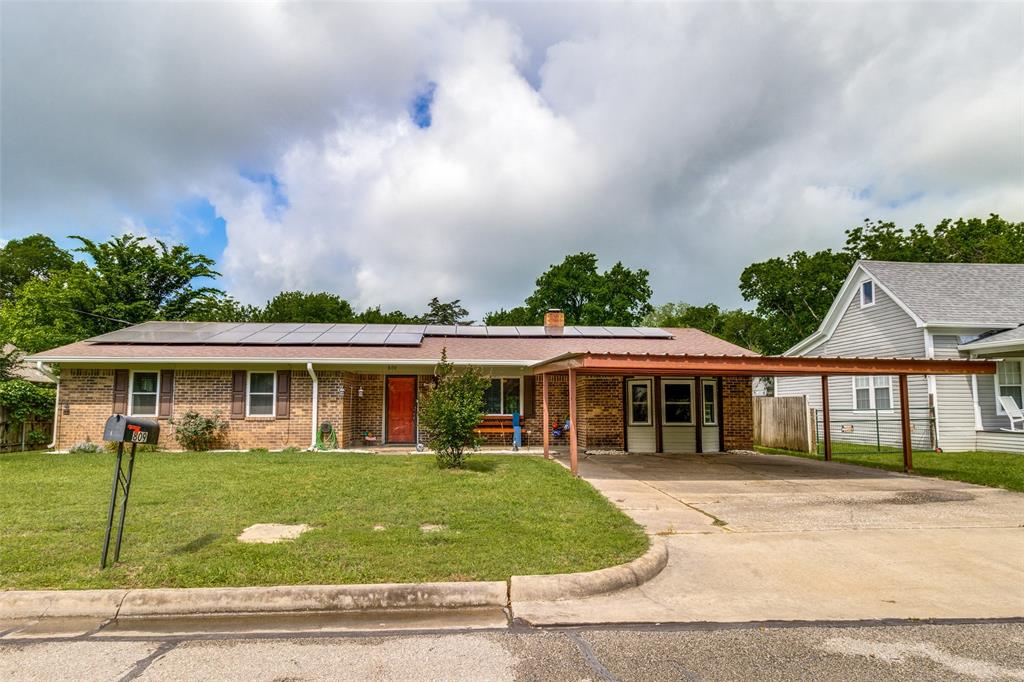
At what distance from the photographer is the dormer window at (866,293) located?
1959cm

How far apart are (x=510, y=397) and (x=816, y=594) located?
1264 cm

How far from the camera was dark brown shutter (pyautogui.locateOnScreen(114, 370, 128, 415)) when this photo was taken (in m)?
15.7

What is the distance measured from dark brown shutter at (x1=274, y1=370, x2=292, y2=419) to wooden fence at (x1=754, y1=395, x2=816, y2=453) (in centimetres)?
1507

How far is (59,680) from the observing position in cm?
354

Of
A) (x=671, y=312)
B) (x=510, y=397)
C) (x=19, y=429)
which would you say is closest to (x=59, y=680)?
(x=510, y=397)

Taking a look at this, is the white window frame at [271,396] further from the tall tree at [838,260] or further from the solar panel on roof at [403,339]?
the tall tree at [838,260]

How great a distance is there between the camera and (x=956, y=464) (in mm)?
13711

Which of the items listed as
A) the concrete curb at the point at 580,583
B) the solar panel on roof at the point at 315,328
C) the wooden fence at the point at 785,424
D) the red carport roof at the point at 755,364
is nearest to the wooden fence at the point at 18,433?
the solar panel on roof at the point at 315,328

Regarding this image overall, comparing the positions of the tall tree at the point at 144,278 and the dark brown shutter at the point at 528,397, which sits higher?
the tall tree at the point at 144,278

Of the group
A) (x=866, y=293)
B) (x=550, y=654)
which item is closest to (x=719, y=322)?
(x=866, y=293)

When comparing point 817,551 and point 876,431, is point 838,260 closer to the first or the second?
point 876,431

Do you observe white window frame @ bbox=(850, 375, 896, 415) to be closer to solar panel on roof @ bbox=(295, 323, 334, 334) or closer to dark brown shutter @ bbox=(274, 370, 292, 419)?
dark brown shutter @ bbox=(274, 370, 292, 419)

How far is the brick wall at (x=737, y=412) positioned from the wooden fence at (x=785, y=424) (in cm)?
237

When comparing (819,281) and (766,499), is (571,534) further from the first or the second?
(819,281)
